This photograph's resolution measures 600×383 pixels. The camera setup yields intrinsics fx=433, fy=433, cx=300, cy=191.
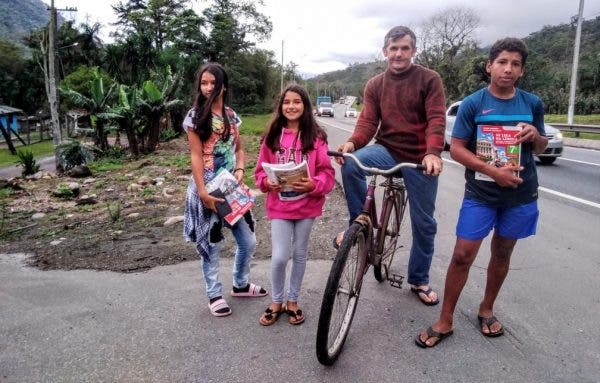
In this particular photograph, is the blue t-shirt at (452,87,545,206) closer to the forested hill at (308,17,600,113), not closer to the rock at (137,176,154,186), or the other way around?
the rock at (137,176,154,186)

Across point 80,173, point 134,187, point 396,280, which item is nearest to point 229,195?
point 396,280

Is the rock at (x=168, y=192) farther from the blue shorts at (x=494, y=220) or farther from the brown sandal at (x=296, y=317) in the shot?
the blue shorts at (x=494, y=220)

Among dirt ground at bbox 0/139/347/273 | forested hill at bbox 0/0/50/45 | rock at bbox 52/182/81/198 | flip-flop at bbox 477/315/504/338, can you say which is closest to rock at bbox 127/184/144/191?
dirt ground at bbox 0/139/347/273

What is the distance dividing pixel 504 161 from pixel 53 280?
12.9ft

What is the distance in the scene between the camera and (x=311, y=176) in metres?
3.04

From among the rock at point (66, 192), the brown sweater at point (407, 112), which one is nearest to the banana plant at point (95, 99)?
the rock at point (66, 192)

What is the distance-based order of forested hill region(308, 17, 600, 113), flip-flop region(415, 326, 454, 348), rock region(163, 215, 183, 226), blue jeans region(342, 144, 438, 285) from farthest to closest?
forested hill region(308, 17, 600, 113), rock region(163, 215, 183, 226), blue jeans region(342, 144, 438, 285), flip-flop region(415, 326, 454, 348)

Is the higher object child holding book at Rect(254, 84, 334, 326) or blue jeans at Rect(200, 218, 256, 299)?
child holding book at Rect(254, 84, 334, 326)

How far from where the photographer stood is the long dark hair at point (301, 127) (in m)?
3.08

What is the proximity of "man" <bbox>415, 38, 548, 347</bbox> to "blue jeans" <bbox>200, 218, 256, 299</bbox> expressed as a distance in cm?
144

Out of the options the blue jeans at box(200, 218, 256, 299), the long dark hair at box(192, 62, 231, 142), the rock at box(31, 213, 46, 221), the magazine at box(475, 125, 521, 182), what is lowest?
the rock at box(31, 213, 46, 221)

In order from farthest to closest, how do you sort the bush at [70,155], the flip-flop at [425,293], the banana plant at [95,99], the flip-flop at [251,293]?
the banana plant at [95,99]
the bush at [70,155]
the flip-flop at [251,293]
the flip-flop at [425,293]

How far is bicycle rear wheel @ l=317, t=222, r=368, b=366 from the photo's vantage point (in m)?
2.43

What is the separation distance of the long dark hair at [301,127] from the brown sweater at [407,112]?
0.39 m
